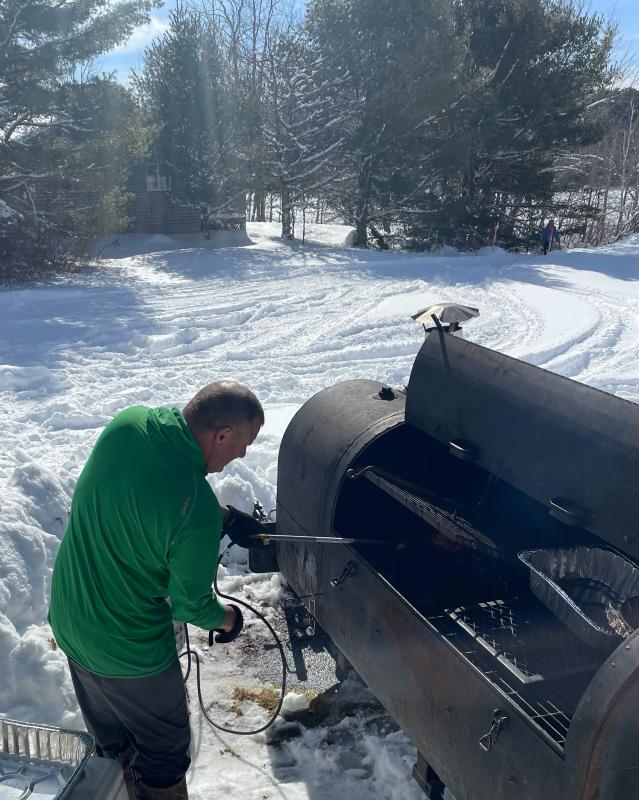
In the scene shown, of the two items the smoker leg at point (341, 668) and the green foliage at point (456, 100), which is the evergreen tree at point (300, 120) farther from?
the smoker leg at point (341, 668)

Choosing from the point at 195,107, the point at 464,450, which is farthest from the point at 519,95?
the point at 464,450

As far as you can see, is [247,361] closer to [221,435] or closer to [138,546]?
[221,435]

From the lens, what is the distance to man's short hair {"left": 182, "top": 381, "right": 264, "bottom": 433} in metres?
2.45

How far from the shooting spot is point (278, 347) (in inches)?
419

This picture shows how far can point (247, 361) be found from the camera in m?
9.89

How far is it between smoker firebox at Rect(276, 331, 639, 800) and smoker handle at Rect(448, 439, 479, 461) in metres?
0.01

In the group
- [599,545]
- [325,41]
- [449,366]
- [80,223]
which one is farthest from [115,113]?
[599,545]

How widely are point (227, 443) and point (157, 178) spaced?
26.0 m

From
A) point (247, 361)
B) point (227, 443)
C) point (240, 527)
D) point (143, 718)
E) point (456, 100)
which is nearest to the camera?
point (227, 443)

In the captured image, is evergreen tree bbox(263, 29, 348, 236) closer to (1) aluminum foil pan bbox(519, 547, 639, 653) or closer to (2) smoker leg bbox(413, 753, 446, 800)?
(1) aluminum foil pan bbox(519, 547, 639, 653)

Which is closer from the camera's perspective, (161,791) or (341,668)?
(161,791)

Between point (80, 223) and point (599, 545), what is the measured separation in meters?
18.3

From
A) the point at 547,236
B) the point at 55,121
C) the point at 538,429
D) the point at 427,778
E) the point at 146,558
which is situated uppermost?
the point at 55,121

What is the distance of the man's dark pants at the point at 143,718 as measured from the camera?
2594 mm
